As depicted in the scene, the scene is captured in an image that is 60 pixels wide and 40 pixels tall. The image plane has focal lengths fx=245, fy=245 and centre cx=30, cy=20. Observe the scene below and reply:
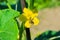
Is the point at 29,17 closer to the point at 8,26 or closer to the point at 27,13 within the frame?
the point at 27,13

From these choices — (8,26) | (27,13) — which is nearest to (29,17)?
(27,13)

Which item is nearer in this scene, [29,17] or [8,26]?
[8,26]

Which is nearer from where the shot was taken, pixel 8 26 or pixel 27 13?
pixel 8 26

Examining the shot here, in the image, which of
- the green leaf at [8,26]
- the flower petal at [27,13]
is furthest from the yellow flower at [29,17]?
the green leaf at [8,26]

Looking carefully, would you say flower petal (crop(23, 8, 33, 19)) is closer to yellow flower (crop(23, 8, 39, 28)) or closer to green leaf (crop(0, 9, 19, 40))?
yellow flower (crop(23, 8, 39, 28))

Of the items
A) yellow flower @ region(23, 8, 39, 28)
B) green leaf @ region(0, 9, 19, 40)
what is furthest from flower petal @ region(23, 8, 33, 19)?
green leaf @ region(0, 9, 19, 40)

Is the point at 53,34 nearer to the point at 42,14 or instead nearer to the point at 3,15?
the point at 3,15

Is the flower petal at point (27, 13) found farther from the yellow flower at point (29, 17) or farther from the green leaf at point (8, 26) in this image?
the green leaf at point (8, 26)

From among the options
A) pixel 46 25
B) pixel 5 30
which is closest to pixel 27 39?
pixel 5 30
